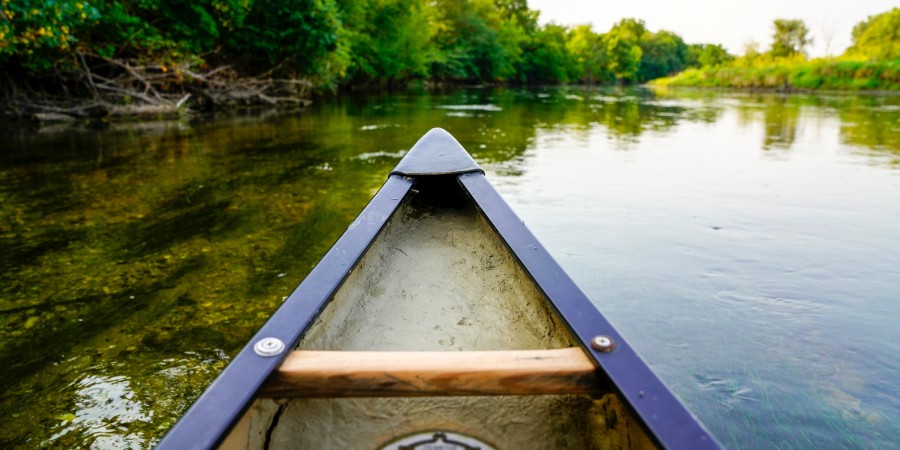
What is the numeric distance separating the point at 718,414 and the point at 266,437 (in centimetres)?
129

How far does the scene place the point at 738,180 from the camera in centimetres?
480

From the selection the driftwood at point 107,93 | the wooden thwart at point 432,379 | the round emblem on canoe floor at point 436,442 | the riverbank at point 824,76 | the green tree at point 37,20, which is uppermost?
the riverbank at point 824,76

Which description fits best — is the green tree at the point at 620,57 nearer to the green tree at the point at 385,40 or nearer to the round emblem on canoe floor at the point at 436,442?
the green tree at the point at 385,40

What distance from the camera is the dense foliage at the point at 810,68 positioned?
83.6ft

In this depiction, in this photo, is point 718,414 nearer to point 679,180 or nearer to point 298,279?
point 298,279

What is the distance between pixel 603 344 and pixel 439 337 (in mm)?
686

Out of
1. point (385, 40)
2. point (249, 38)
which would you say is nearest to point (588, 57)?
point (385, 40)

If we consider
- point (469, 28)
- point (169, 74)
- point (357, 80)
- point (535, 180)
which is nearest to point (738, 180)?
point (535, 180)

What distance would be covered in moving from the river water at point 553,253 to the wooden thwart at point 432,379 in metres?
0.79

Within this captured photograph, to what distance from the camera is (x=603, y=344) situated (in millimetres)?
977

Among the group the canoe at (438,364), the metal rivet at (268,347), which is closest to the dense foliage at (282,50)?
the canoe at (438,364)

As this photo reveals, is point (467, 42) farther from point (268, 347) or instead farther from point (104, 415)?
point (268, 347)

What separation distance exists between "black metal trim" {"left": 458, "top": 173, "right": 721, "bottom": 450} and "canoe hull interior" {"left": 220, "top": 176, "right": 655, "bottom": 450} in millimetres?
69

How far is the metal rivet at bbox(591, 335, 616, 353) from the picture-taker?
0.97 meters
